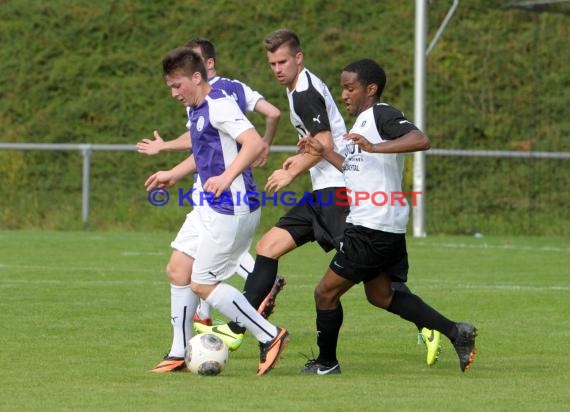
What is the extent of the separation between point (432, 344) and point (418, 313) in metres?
0.25

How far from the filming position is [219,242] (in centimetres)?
771

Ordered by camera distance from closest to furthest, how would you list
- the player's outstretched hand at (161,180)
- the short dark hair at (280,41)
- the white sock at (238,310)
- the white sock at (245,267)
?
the white sock at (238,310), the player's outstretched hand at (161,180), the short dark hair at (280,41), the white sock at (245,267)

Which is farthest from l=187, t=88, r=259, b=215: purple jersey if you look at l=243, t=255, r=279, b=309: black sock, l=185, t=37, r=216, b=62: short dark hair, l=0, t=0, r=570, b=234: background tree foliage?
l=0, t=0, r=570, b=234: background tree foliage

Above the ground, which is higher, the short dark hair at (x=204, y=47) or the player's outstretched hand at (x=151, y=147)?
the short dark hair at (x=204, y=47)

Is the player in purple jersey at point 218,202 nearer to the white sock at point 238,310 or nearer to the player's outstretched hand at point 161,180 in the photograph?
the white sock at point 238,310

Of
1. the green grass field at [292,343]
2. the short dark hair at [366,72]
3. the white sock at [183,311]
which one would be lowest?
the green grass field at [292,343]

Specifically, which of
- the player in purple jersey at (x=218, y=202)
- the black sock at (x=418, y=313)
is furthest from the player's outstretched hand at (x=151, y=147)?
the black sock at (x=418, y=313)

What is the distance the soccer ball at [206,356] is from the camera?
7.74m

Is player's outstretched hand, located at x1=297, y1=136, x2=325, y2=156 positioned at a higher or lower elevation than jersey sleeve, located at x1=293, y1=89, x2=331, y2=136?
lower

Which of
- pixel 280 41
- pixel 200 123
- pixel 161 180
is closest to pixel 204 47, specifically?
pixel 280 41

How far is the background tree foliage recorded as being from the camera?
2248cm

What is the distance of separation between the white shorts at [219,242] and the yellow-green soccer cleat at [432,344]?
4.29 feet

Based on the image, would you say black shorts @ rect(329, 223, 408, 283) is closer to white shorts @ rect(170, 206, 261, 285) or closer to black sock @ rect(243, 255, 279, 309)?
white shorts @ rect(170, 206, 261, 285)

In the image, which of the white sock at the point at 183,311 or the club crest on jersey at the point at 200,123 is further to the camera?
the white sock at the point at 183,311
